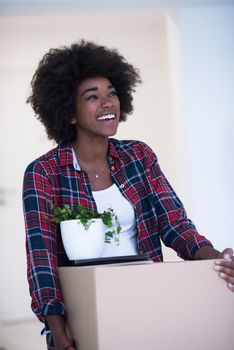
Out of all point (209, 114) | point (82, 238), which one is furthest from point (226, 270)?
point (209, 114)

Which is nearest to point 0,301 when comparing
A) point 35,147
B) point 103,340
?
point 35,147

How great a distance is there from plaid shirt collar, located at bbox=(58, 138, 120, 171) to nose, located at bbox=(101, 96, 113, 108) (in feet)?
0.40

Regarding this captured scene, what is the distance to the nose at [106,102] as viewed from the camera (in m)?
2.00

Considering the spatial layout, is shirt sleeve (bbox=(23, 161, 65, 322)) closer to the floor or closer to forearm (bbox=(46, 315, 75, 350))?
forearm (bbox=(46, 315, 75, 350))

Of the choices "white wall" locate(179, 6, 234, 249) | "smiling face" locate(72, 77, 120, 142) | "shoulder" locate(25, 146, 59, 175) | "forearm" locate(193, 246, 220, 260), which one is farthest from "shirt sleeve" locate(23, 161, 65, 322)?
"white wall" locate(179, 6, 234, 249)

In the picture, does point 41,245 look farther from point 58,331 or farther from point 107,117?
point 107,117

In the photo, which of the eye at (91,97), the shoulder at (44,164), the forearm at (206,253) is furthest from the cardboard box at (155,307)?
the eye at (91,97)

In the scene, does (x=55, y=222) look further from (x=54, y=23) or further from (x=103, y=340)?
(x=54, y=23)

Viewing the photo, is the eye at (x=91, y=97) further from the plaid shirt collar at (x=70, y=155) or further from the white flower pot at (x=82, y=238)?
the white flower pot at (x=82, y=238)

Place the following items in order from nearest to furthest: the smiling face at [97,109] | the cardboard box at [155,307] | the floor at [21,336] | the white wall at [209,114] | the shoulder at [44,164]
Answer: the cardboard box at [155,307] → the shoulder at [44,164] → the smiling face at [97,109] → the white wall at [209,114] → the floor at [21,336]

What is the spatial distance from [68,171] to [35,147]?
262 centimetres

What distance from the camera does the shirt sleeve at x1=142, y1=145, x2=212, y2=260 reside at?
6.19ft

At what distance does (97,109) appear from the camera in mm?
2010

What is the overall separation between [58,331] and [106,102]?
690 millimetres
